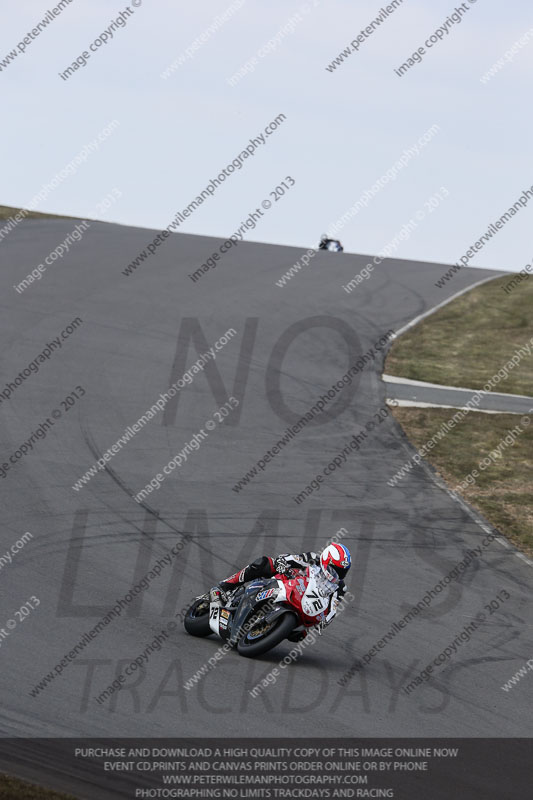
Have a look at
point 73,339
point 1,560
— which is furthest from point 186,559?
point 73,339

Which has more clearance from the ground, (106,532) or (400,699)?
(106,532)

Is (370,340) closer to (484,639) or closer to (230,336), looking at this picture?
(230,336)

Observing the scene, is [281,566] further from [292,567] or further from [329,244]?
[329,244]

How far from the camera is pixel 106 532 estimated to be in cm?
1324

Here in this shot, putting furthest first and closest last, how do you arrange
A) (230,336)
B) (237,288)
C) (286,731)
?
(237,288)
(230,336)
(286,731)

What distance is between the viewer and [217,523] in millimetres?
14219

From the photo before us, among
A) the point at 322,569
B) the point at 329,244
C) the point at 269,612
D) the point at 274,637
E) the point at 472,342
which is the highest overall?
the point at 329,244

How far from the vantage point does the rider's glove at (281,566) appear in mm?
10110

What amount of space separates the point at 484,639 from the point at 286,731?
13.5 ft

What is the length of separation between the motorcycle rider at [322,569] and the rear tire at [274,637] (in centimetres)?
42

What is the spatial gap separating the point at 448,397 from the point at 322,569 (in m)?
12.7

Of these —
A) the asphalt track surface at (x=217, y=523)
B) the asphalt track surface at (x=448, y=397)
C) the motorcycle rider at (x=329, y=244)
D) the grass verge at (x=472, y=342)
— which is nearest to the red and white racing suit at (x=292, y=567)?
the asphalt track surface at (x=217, y=523)

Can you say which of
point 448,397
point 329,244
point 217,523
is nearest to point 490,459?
point 448,397
